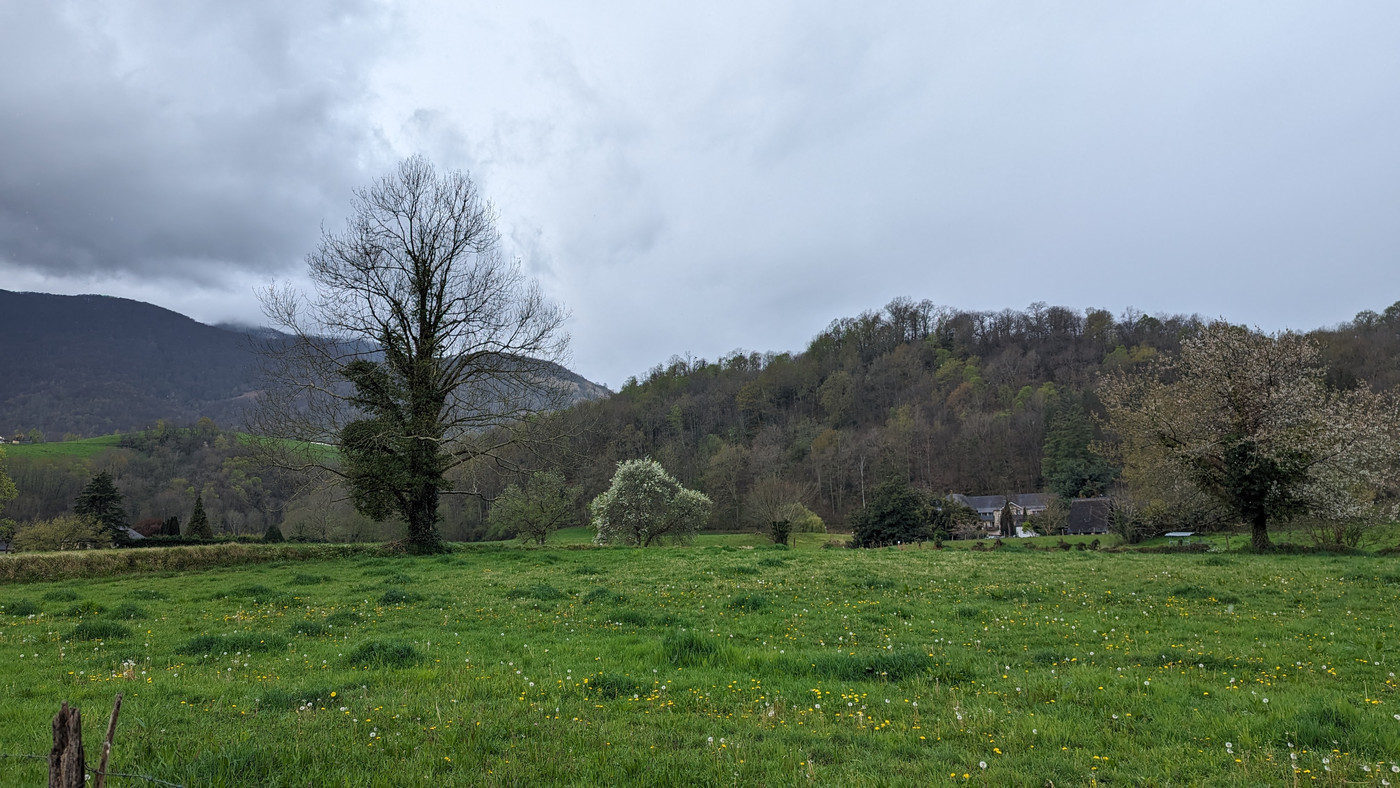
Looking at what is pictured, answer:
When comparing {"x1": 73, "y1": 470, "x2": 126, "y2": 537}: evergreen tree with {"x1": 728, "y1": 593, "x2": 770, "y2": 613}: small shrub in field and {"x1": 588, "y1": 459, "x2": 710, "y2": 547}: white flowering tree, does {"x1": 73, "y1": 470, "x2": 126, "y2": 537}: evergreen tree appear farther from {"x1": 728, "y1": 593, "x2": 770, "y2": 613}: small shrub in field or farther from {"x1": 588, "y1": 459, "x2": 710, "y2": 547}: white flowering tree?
{"x1": 728, "y1": 593, "x2": 770, "y2": 613}: small shrub in field

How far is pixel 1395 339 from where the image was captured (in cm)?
6781

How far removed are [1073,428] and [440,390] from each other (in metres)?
84.9

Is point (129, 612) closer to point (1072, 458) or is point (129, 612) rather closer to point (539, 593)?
point (539, 593)

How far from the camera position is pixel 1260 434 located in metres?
23.1

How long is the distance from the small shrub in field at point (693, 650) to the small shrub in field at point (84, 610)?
11298 millimetres

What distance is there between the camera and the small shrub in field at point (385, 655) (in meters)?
7.59

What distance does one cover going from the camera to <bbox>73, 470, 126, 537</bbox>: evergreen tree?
5394cm

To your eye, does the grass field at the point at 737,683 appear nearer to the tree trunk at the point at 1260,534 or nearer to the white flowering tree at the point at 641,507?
the tree trunk at the point at 1260,534

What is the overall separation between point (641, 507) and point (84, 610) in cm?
3398

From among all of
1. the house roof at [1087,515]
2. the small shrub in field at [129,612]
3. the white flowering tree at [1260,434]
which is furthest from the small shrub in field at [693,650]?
the house roof at [1087,515]

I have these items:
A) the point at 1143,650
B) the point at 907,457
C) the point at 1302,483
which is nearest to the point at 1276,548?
the point at 1302,483

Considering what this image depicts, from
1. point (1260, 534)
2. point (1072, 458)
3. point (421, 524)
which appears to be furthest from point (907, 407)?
point (421, 524)

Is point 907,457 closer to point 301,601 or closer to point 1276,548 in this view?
point 1276,548

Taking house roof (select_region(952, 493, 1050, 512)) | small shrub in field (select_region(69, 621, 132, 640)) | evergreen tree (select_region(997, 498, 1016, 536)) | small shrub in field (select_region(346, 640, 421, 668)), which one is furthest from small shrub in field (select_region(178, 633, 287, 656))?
house roof (select_region(952, 493, 1050, 512))
